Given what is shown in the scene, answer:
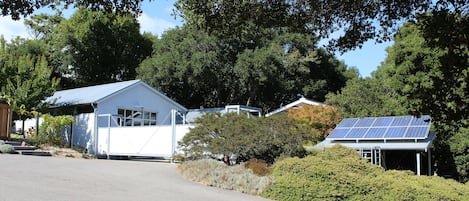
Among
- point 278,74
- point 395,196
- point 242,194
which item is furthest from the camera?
point 278,74

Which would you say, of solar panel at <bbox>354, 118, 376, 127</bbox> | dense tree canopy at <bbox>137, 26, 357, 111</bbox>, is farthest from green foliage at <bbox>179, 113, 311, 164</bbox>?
dense tree canopy at <bbox>137, 26, 357, 111</bbox>

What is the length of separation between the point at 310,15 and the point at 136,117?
21570 mm


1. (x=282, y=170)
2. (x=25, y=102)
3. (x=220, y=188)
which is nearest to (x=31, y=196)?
(x=220, y=188)

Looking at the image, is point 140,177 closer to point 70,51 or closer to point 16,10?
point 16,10

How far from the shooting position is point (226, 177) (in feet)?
42.3

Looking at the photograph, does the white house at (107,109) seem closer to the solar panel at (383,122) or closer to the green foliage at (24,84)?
the green foliage at (24,84)

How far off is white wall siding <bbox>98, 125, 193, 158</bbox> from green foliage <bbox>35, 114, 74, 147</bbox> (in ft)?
6.46

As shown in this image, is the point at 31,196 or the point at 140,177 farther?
the point at 140,177

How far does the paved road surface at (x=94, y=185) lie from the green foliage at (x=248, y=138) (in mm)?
1411

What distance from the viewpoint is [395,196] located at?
1102 centimetres

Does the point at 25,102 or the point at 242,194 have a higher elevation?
the point at 25,102

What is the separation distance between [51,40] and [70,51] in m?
4.88

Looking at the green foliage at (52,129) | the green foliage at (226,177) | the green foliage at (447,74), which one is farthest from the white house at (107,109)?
the green foliage at (447,74)

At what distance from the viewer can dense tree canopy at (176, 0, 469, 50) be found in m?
7.21
